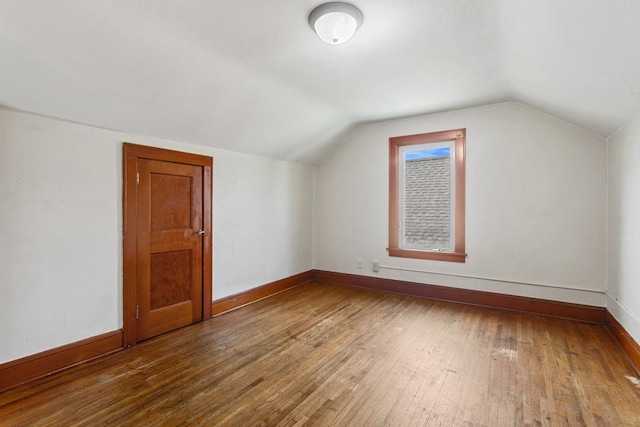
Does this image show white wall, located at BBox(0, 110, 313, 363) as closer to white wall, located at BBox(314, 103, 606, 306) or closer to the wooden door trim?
the wooden door trim

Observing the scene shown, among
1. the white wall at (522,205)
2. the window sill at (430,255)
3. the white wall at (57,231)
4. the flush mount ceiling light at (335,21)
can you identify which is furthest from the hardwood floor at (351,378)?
the flush mount ceiling light at (335,21)

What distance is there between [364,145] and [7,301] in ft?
13.9

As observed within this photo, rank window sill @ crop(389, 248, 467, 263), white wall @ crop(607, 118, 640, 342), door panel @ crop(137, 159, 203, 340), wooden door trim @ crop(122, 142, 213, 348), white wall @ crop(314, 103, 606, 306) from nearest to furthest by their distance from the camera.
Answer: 1. white wall @ crop(607, 118, 640, 342)
2. wooden door trim @ crop(122, 142, 213, 348)
3. door panel @ crop(137, 159, 203, 340)
4. white wall @ crop(314, 103, 606, 306)
5. window sill @ crop(389, 248, 467, 263)

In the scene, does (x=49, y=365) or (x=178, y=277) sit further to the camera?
(x=178, y=277)

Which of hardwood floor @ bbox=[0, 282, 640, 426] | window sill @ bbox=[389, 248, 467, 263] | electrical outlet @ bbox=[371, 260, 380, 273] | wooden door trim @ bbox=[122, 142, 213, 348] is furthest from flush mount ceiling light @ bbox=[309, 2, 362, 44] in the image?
electrical outlet @ bbox=[371, 260, 380, 273]

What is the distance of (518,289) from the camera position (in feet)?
12.1

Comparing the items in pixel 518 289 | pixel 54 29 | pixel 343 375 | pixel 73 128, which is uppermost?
pixel 54 29

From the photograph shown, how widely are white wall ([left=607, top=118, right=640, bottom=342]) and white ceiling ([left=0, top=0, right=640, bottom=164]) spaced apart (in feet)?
0.75

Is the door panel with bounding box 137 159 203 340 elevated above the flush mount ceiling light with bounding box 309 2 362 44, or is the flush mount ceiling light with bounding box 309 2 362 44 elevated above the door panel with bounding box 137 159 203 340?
the flush mount ceiling light with bounding box 309 2 362 44

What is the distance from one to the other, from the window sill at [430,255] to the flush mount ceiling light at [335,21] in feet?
10.1

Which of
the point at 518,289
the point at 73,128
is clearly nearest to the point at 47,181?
the point at 73,128

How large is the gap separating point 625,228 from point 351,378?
9.29 feet

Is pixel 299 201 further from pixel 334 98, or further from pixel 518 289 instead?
pixel 518 289

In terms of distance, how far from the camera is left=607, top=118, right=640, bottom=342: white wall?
2527 mm
